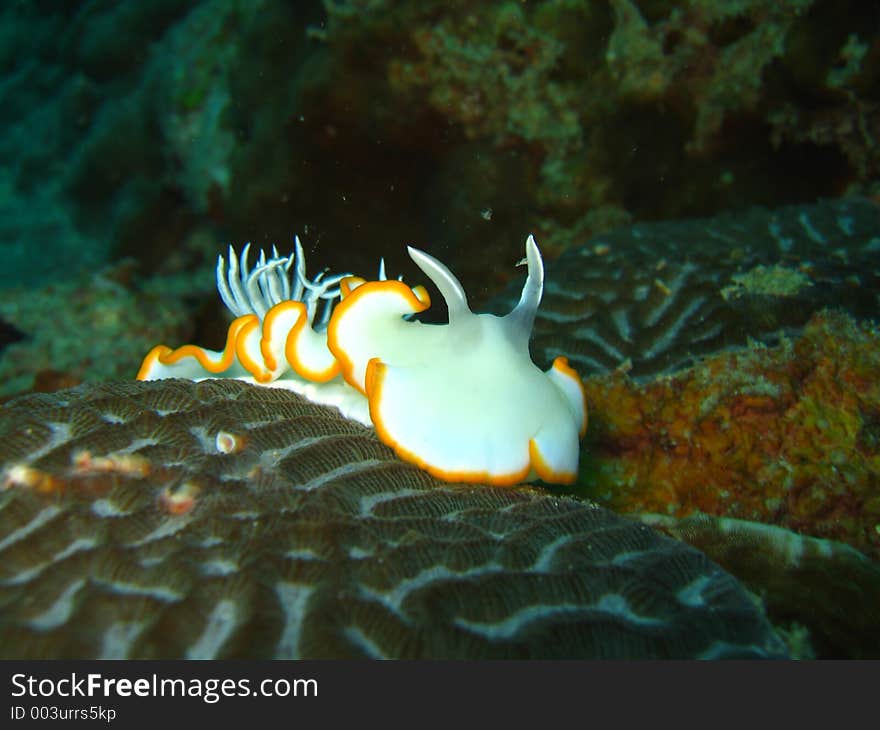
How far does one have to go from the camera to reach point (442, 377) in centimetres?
212

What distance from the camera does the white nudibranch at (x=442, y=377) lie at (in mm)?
2021

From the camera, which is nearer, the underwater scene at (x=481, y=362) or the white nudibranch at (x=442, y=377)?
the underwater scene at (x=481, y=362)

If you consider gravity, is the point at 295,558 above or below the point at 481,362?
below

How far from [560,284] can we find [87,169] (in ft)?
24.1

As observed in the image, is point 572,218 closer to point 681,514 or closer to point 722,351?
point 722,351

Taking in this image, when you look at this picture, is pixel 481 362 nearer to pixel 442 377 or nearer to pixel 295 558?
pixel 442 377

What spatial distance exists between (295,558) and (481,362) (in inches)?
35.7

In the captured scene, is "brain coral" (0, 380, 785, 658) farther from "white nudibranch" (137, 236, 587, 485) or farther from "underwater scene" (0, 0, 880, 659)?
"white nudibranch" (137, 236, 587, 485)

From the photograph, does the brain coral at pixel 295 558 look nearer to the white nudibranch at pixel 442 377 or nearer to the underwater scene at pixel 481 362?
the underwater scene at pixel 481 362

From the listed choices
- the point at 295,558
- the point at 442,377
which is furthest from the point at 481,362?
the point at 295,558

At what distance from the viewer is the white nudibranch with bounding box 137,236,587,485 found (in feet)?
6.63

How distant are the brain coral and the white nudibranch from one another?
0.13 m

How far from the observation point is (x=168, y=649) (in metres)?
1.33

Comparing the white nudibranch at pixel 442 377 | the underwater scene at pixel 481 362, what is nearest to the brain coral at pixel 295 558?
the underwater scene at pixel 481 362
